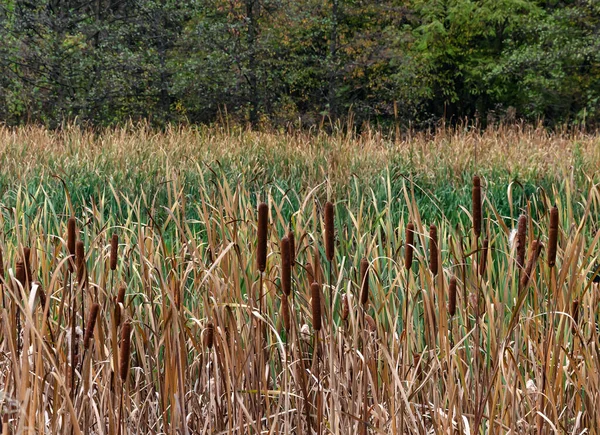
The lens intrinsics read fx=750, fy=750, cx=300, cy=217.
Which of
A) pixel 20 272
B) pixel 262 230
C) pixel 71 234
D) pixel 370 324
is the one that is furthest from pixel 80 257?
pixel 370 324

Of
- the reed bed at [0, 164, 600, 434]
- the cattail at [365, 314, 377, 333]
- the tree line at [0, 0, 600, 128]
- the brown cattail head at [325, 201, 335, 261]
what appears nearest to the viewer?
the brown cattail head at [325, 201, 335, 261]

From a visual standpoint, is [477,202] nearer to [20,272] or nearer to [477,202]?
[477,202]

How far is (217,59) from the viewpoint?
1448 cm

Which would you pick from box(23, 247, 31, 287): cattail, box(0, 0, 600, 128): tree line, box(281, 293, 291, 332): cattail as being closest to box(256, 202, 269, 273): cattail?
box(281, 293, 291, 332): cattail

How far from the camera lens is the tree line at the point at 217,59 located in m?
14.2

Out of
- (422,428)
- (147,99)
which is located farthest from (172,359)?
(147,99)

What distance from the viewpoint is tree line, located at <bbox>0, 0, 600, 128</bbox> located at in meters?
14.2

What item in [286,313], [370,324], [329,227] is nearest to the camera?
[329,227]

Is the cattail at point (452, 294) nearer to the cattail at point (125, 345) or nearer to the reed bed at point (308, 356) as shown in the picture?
the reed bed at point (308, 356)

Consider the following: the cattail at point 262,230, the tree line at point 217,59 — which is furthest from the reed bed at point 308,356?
the tree line at point 217,59

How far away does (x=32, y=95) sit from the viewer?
1438 centimetres

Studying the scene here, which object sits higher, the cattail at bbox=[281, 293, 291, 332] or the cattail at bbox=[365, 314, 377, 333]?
the cattail at bbox=[281, 293, 291, 332]

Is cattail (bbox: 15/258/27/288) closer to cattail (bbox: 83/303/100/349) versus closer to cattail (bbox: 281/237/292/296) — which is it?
cattail (bbox: 83/303/100/349)

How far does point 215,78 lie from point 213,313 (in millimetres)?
13100
